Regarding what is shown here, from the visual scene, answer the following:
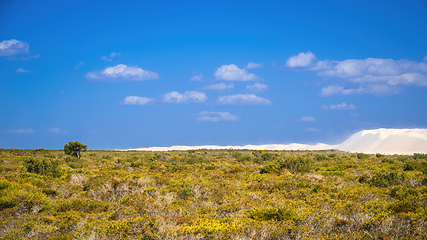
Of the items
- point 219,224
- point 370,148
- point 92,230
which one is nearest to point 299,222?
point 219,224

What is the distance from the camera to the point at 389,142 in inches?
3051

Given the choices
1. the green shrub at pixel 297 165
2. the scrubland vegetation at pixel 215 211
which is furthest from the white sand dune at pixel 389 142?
the scrubland vegetation at pixel 215 211

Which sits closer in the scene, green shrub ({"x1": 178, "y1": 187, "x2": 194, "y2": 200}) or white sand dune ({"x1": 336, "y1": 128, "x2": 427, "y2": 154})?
green shrub ({"x1": 178, "y1": 187, "x2": 194, "y2": 200})

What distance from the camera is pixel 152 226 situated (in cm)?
829

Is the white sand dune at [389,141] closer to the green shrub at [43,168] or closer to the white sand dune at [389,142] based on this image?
the white sand dune at [389,142]

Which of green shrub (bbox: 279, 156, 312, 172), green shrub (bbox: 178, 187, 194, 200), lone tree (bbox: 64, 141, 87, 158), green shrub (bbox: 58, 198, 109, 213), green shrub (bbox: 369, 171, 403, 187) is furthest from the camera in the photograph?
lone tree (bbox: 64, 141, 87, 158)

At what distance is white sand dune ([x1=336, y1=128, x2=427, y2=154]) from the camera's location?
71.3m

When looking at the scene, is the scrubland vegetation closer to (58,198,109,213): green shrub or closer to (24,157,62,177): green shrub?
(58,198,109,213): green shrub

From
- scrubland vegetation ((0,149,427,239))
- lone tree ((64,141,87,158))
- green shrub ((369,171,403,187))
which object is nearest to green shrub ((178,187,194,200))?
scrubland vegetation ((0,149,427,239))

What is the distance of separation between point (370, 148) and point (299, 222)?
81.9m

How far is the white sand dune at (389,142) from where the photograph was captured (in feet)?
234

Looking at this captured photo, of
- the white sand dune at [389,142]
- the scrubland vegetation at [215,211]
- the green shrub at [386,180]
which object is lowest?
the scrubland vegetation at [215,211]

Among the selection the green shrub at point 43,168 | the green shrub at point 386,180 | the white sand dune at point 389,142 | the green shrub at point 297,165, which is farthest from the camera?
the white sand dune at point 389,142

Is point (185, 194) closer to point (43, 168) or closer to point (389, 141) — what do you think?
point (43, 168)
